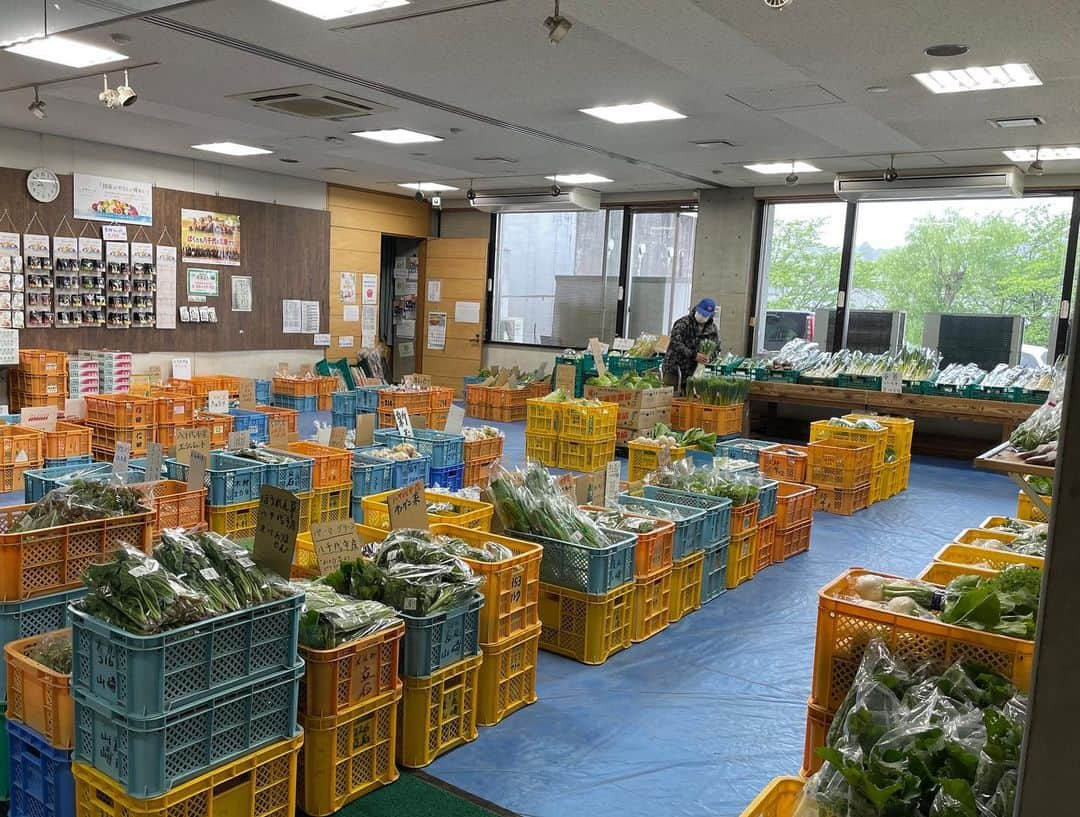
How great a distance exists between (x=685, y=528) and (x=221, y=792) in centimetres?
271

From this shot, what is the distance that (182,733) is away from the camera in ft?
7.37

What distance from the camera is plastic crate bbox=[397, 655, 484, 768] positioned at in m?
2.98

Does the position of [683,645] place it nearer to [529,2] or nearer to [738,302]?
[529,2]

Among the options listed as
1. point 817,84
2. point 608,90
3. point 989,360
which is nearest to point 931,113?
point 817,84

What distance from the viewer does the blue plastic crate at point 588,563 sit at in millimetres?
3834

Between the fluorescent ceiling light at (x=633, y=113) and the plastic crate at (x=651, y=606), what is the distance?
12.9 ft

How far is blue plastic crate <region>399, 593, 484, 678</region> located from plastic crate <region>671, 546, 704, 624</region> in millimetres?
1607

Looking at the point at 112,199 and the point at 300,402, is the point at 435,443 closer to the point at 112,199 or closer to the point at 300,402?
the point at 300,402

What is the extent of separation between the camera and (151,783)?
219cm

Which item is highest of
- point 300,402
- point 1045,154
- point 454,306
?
point 1045,154

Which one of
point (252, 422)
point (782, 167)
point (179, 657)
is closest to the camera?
point (179, 657)

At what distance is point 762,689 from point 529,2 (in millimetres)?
3544

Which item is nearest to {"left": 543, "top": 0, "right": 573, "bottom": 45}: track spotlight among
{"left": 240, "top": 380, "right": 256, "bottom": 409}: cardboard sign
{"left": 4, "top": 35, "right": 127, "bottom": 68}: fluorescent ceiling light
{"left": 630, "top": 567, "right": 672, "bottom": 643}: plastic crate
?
{"left": 630, "top": 567, "right": 672, "bottom": 643}: plastic crate

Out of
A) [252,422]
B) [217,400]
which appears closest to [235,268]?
[252,422]
